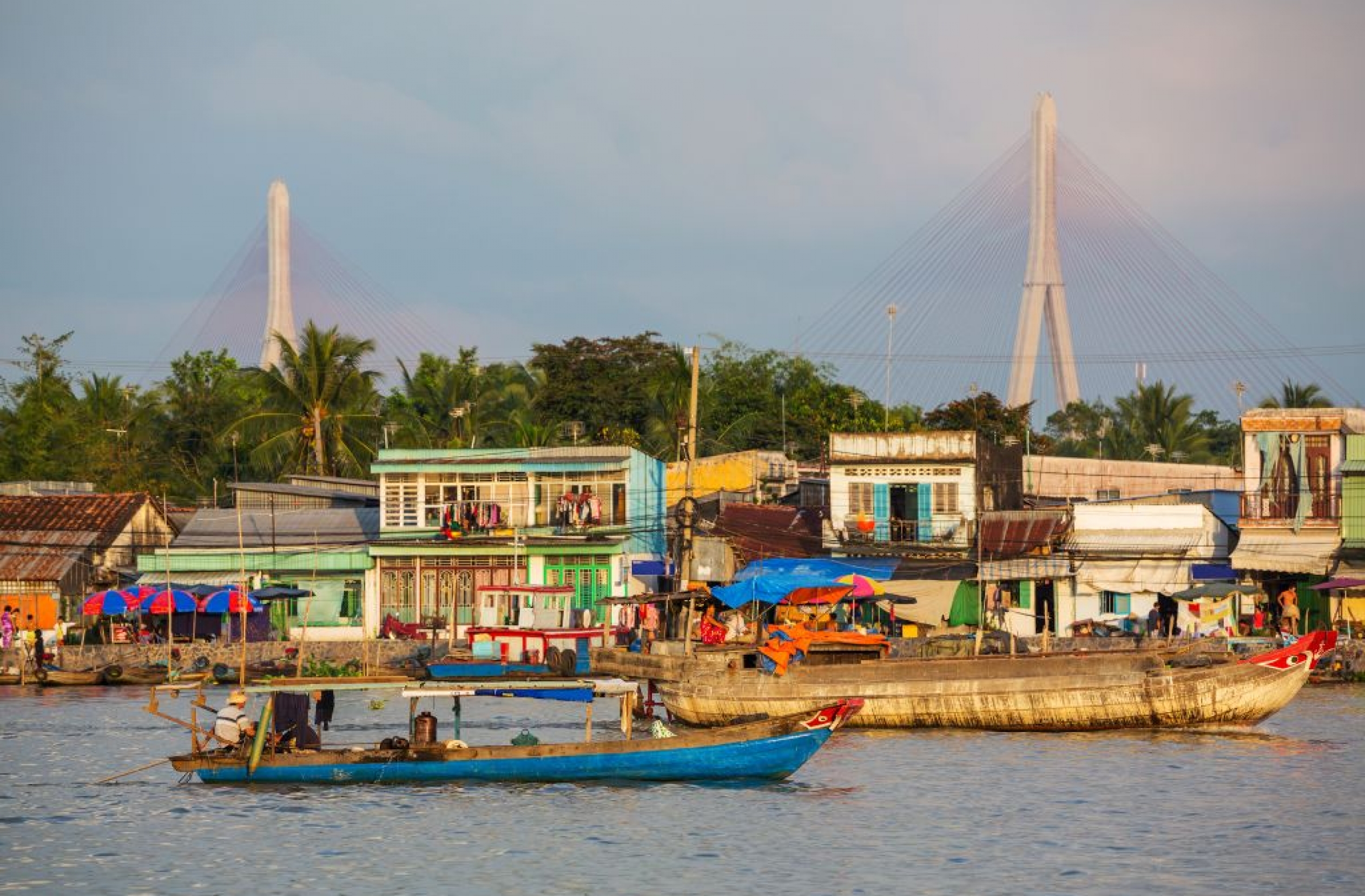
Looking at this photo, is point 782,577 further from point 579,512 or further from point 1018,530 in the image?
point 579,512

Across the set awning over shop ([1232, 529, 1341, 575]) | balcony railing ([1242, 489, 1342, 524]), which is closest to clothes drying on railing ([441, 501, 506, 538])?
awning over shop ([1232, 529, 1341, 575])

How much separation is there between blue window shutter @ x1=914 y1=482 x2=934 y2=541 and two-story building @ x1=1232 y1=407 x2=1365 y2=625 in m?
8.46

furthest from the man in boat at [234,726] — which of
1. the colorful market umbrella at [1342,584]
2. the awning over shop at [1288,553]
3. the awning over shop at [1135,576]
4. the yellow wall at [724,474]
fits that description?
the yellow wall at [724,474]

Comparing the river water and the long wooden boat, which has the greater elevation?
the long wooden boat

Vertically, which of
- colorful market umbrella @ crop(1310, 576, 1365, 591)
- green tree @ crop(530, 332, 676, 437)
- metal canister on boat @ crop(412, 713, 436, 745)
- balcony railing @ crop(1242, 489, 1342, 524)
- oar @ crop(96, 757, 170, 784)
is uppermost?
green tree @ crop(530, 332, 676, 437)

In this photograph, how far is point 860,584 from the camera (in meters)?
39.7

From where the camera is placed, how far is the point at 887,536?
160 feet

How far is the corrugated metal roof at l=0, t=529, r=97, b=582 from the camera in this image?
158 feet

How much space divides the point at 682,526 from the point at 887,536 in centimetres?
1141

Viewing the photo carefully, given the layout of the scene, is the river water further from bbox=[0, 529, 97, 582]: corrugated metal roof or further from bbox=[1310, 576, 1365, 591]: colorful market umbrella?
bbox=[0, 529, 97, 582]: corrugated metal roof

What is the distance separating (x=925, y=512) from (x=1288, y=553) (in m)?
10.0

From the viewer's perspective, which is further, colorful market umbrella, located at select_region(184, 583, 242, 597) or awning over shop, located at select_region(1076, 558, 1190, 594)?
awning over shop, located at select_region(1076, 558, 1190, 594)

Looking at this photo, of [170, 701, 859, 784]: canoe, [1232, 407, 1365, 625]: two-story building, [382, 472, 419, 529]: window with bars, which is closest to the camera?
[170, 701, 859, 784]: canoe

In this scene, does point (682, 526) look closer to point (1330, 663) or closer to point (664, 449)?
point (1330, 663)
